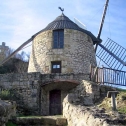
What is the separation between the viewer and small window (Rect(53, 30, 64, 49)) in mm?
16281

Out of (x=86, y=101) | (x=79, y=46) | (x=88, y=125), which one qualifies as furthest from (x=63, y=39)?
(x=88, y=125)

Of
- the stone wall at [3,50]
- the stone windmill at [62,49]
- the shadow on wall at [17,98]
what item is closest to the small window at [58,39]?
the stone windmill at [62,49]

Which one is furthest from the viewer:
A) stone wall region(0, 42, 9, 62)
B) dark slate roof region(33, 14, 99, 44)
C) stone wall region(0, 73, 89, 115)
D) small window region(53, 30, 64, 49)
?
stone wall region(0, 42, 9, 62)

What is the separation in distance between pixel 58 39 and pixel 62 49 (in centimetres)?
80

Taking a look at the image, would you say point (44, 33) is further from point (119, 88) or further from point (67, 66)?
point (119, 88)

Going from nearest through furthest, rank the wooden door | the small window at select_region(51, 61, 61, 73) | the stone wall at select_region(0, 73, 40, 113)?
the stone wall at select_region(0, 73, 40, 113) → the wooden door → the small window at select_region(51, 61, 61, 73)

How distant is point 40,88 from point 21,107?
1.83 m

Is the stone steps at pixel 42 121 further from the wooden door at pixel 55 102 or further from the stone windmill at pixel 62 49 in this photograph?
the stone windmill at pixel 62 49

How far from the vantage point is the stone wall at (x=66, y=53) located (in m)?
15.9

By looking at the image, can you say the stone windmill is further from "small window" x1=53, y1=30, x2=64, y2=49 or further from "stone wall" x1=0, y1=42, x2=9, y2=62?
"stone wall" x1=0, y1=42, x2=9, y2=62

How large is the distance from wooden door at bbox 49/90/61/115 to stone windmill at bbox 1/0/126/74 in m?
1.86

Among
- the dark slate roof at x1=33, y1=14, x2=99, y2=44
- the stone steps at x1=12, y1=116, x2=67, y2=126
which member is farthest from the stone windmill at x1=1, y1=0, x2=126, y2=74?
the stone steps at x1=12, y1=116, x2=67, y2=126

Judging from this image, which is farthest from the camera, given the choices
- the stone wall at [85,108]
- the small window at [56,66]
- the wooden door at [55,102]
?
the small window at [56,66]

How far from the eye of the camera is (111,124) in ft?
16.0
